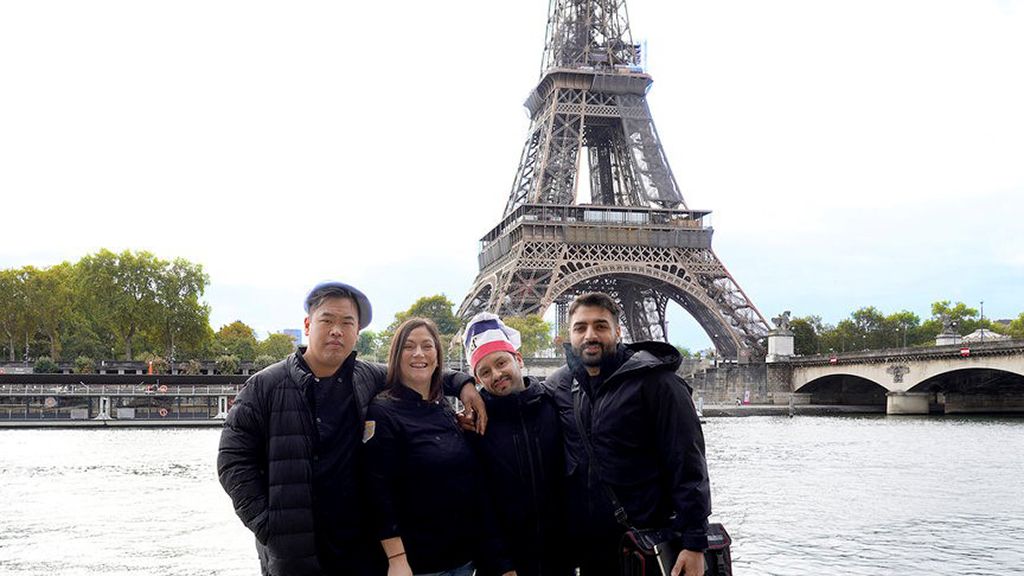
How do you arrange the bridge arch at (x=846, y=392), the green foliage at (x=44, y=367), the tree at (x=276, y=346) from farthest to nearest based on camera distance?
the tree at (x=276, y=346), the bridge arch at (x=846, y=392), the green foliage at (x=44, y=367)

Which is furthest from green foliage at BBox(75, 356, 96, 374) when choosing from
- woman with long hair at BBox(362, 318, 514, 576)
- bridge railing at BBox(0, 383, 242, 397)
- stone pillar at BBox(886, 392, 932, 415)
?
woman with long hair at BBox(362, 318, 514, 576)

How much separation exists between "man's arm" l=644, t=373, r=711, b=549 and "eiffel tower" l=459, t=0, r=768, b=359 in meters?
45.9

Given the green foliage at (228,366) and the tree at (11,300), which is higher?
the tree at (11,300)

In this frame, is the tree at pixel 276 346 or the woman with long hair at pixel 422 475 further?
the tree at pixel 276 346

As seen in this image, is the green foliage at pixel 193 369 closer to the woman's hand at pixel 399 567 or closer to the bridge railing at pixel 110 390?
the bridge railing at pixel 110 390

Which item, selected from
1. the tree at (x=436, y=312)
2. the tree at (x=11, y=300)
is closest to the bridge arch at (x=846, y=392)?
the tree at (x=436, y=312)

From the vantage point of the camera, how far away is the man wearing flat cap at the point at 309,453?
4262mm

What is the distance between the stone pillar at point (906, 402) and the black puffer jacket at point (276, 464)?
51.6m

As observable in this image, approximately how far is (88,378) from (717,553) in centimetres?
5141

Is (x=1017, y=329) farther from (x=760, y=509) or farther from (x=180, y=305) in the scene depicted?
(x=760, y=509)

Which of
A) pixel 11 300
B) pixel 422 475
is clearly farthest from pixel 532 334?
pixel 422 475

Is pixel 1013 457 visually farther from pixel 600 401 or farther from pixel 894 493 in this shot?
pixel 600 401

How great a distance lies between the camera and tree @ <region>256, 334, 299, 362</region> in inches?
3640

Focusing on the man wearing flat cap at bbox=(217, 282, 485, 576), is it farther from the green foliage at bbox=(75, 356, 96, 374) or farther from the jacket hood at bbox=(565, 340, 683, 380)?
the green foliage at bbox=(75, 356, 96, 374)
